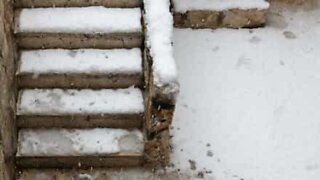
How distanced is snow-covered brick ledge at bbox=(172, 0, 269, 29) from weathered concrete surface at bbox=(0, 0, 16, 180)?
5.61ft

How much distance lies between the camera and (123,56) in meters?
5.54

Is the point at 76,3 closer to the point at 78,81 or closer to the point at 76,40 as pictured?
the point at 76,40

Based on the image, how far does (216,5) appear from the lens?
6348 mm

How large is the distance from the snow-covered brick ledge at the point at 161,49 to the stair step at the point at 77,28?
0.28 m

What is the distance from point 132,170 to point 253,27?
6.56ft

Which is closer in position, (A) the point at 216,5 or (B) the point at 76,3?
(B) the point at 76,3

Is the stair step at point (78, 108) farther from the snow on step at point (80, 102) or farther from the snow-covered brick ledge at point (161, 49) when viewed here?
the snow-covered brick ledge at point (161, 49)

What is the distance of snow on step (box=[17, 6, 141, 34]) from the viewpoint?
5.45 metres

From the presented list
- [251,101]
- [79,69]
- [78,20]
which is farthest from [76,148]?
[251,101]

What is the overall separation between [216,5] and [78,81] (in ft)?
5.43

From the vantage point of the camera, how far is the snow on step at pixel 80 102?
537 cm

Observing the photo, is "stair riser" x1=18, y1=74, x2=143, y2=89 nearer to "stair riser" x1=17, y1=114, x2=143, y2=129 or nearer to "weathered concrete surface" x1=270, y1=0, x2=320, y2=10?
"stair riser" x1=17, y1=114, x2=143, y2=129

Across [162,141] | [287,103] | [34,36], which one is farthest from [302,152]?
[34,36]

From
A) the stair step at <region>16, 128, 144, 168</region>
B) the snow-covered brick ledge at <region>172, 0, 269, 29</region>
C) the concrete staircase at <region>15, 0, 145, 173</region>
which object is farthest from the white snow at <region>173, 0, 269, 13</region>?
the stair step at <region>16, 128, 144, 168</region>
